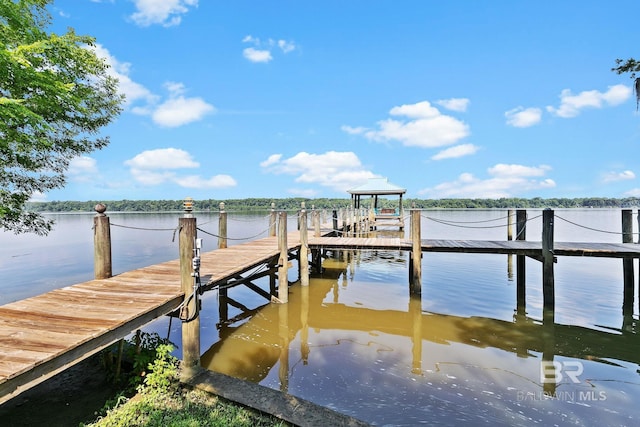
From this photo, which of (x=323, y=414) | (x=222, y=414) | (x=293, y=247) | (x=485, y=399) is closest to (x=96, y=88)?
(x=293, y=247)

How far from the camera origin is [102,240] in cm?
572

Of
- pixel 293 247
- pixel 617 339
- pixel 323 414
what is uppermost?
pixel 293 247

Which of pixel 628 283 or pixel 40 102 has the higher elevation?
pixel 40 102

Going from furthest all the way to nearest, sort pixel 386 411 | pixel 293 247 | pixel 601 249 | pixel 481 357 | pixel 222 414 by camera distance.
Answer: pixel 293 247 → pixel 601 249 → pixel 481 357 → pixel 386 411 → pixel 222 414

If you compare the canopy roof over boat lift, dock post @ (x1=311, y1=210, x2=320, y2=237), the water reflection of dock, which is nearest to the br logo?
the water reflection of dock

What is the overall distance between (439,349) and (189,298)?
5351 mm

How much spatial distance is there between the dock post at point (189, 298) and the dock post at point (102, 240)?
1.61 metres

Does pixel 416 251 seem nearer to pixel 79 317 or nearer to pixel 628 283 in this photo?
pixel 628 283

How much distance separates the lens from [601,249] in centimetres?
897

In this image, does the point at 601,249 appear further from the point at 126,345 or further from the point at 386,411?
the point at 126,345

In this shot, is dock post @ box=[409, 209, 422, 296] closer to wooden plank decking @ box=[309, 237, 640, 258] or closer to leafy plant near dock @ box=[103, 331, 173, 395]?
wooden plank decking @ box=[309, 237, 640, 258]

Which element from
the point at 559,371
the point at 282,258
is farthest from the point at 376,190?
the point at 559,371

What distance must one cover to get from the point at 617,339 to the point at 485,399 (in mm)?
5073

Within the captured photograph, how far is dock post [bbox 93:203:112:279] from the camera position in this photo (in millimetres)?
5648
